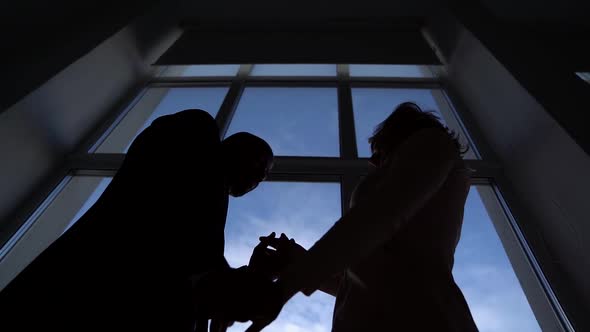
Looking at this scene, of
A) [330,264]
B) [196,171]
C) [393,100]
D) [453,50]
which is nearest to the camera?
[330,264]

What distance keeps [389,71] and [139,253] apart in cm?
290

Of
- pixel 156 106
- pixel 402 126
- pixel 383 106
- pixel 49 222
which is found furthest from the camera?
pixel 156 106

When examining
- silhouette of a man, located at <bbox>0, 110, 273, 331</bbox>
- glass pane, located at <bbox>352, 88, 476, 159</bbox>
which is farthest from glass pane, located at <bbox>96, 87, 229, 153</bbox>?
silhouette of a man, located at <bbox>0, 110, 273, 331</bbox>

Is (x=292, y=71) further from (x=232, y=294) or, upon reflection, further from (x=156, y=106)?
(x=232, y=294)

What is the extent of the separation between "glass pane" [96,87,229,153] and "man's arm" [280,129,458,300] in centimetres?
200

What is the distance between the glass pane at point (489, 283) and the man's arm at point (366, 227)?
1073mm

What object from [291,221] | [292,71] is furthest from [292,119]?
[291,221]

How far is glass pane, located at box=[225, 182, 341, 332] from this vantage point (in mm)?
1207

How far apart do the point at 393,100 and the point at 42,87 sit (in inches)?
108

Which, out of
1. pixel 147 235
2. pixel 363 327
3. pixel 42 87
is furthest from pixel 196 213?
pixel 42 87

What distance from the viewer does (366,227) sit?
36cm

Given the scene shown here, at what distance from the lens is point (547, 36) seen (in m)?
2.42

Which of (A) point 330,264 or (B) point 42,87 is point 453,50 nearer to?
(A) point 330,264

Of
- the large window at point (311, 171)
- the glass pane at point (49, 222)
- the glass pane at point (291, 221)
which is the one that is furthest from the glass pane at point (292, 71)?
the glass pane at point (49, 222)
